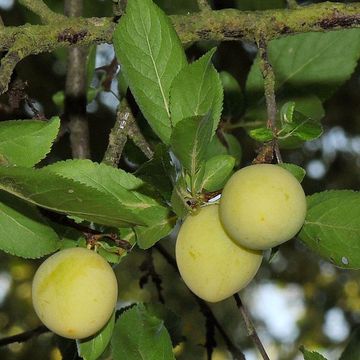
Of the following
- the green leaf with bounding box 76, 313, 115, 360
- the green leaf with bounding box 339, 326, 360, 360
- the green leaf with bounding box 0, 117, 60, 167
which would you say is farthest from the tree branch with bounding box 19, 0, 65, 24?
the green leaf with bounding box 339, 326, 360, 360

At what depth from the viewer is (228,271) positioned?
95 cm

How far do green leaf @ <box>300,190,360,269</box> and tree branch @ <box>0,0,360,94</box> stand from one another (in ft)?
0.81

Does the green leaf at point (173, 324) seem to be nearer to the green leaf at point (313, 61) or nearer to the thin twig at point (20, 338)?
the thin twig at point (20, 338)

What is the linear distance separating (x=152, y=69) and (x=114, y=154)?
25 cm

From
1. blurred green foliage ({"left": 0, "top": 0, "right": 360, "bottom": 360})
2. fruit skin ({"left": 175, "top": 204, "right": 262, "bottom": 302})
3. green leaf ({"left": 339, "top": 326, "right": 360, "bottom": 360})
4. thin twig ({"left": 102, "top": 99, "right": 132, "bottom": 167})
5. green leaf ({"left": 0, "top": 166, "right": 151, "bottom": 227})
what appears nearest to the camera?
green leaf ({"left": 0, "top": 166, "right": 151, "bottom": 227})

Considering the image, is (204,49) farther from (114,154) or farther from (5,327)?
(5,327)

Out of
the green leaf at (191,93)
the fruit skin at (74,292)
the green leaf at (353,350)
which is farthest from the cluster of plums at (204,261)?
the green leaf at (353,350)

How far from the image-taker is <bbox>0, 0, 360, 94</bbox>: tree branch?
105 cm

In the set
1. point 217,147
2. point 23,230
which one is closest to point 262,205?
point 23,230

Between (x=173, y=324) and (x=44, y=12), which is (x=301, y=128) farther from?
(x=173, y=324)

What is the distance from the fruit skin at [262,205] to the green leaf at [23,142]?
262 millimetres

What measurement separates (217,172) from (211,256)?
0.41ft

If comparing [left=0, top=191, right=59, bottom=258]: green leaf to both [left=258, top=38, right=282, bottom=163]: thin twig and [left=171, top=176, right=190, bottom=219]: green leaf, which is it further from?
[left=258, top=38, right=282, bottom=163]: thin twig

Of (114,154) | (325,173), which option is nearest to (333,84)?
(114,154)
